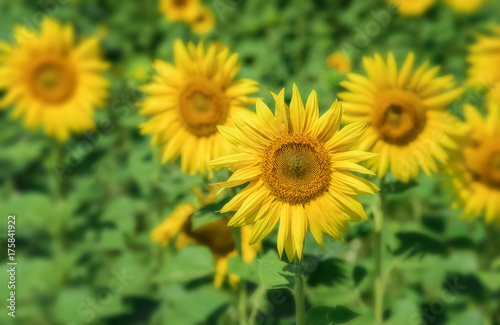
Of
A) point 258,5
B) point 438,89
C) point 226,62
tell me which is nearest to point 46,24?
point 226,62

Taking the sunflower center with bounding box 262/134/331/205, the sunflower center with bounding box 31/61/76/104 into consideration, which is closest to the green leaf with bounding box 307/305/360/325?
the sunflower center with bounding box 262/134/331/205

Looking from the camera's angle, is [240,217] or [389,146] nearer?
[240,217]

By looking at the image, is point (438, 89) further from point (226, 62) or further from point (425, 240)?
point (226, 62)

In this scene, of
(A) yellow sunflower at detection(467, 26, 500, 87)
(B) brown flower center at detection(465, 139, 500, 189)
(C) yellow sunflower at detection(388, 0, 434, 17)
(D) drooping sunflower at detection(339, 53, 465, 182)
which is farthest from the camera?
(C) yellow sunflower at detection(388, 0, 434, 17)

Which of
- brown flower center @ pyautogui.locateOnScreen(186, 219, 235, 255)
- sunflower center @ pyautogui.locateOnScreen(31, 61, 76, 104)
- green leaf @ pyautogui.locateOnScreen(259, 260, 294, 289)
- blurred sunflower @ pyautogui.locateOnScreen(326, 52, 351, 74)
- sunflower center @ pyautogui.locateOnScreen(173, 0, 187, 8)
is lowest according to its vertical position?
green leaf @ pyautogui.locateOnScreen(259, 260, 294, 289)

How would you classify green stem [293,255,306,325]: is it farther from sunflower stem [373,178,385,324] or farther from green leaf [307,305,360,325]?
sunflower stem [373,178,385,324]
